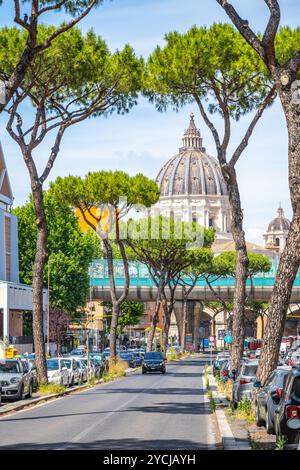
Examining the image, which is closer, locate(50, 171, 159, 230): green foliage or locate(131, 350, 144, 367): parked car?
locate(50, 171, 159, 230): green foliage

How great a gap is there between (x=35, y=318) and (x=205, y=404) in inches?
281

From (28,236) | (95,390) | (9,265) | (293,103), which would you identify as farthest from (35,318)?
(28,236)

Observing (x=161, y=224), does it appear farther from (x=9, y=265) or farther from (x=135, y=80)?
(x=135, y=80)

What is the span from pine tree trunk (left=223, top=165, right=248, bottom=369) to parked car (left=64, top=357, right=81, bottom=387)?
1085 cm

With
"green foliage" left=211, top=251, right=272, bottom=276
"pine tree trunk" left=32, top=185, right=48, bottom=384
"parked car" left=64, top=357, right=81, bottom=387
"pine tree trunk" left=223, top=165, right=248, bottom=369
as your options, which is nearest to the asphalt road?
"pine tree trunk" left=32, top=185, right=48, bottom=384

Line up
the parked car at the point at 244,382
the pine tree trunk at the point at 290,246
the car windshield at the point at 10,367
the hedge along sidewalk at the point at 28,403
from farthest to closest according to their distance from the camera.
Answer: the car windshield at the point at 10,367
the hedge along sidewalk at the point at 28,403
the parked car at the point at 244,382
the pine tree trunk at the point at 290,246

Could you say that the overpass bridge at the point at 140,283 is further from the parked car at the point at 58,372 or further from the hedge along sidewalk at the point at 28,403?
the hedge along sidewalk at the point at 28,403

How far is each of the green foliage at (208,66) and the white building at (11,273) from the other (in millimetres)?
40335

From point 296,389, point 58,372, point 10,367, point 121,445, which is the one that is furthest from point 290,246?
point 58,372

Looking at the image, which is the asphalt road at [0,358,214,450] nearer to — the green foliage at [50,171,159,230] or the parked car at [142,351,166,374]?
the green foliage at [50,171,159,230]

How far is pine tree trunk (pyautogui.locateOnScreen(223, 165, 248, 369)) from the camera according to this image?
30.1 meters

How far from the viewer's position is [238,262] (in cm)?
3192

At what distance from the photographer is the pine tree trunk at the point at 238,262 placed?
30141mm

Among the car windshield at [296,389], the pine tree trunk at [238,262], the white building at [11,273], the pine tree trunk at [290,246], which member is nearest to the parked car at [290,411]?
the car windshield at [296,389]
